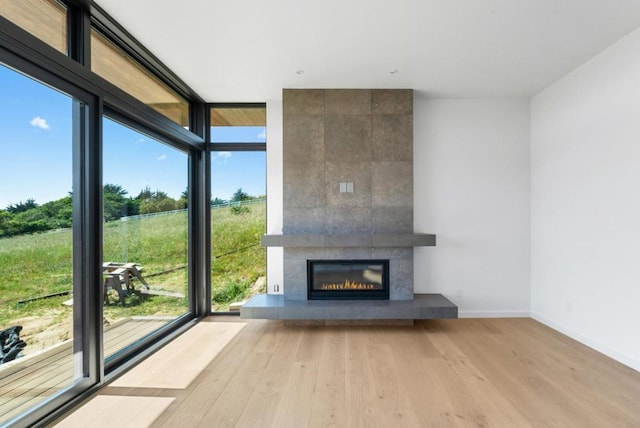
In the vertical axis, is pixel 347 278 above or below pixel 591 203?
below

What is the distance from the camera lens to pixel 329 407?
2.19 metres

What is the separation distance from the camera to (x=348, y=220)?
396 centimetres

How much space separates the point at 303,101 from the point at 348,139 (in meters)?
0.72

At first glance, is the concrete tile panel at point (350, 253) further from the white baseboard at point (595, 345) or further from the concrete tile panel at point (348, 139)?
the white baseboard at point (595, 345)

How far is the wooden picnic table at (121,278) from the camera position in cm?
266

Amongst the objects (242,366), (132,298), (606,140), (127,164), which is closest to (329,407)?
(242,366)

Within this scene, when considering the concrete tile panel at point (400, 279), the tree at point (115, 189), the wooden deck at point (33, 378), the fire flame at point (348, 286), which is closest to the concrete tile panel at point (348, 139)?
the concrete tile panel at point (400, 279)

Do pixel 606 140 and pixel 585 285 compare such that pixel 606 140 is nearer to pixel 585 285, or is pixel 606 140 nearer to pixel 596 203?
pixel 596 203

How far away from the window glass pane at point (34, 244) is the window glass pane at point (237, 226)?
2119mm

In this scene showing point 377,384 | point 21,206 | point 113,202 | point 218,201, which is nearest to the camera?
point 21,206

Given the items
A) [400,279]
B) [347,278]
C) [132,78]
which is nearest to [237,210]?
[347,278]

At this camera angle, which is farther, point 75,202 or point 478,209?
point 478,209

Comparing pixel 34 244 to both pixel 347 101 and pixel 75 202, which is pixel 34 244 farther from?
pixel 347 101

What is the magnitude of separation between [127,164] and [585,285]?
4678 millimetres
